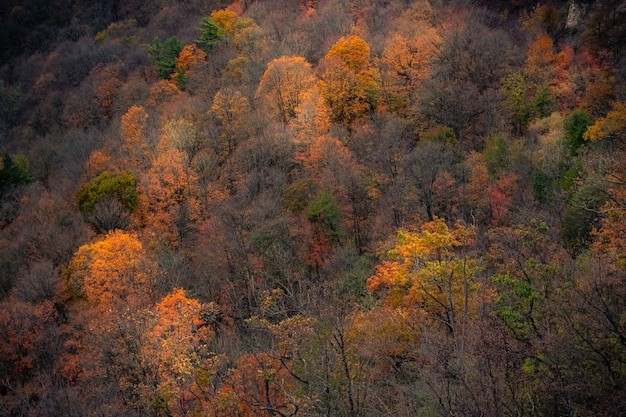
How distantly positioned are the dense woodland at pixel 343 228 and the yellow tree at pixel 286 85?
0.21 m

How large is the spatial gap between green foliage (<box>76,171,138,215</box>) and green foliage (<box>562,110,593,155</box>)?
35928 millimetres

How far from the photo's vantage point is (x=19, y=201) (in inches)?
2085

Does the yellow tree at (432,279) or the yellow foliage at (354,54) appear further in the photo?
the yellow foliage at (354,54)

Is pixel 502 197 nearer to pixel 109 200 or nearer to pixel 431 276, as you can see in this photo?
pixel 431 276

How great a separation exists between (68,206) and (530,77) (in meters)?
44.9

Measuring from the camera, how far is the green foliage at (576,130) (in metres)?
34.3

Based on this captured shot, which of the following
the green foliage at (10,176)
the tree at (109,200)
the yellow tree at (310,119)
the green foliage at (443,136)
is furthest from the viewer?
the green foliage at (10,176)

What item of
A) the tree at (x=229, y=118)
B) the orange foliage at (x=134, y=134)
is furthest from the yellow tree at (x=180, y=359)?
the orange foliage at (x=134, y=134)

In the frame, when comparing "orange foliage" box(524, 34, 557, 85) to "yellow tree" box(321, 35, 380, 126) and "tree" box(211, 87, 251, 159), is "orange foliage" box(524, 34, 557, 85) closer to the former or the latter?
"yellow tree" box(321, 35, 380, 126)

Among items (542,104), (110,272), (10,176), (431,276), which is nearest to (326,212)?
(110,272)

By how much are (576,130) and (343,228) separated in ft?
56.4

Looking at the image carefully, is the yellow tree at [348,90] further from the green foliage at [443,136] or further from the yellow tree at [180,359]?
the yellow tree at [180,359]

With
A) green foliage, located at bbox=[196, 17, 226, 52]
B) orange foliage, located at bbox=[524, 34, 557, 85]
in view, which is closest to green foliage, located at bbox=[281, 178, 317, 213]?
orange foliage, located at bbox=[524, 34, 557, 85]

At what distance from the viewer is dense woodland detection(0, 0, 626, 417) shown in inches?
584
